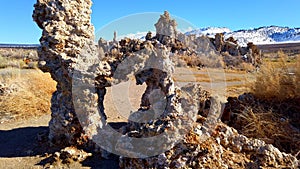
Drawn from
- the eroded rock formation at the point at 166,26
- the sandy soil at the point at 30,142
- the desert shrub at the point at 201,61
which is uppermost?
the eroded rock formation at the point at 166,26

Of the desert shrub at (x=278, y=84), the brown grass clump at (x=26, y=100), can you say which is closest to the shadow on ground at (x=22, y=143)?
the brown grass clump at (x=26, y=100)

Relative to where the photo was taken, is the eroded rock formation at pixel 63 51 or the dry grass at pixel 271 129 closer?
the dry grass at pixel 271 129

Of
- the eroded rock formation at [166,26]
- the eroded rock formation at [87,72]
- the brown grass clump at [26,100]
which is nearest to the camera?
the eroded rock formation at [87,72]

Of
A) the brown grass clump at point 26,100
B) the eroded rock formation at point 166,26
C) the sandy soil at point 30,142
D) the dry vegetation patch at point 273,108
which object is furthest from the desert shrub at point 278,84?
the eroded rock formation at point 166,26

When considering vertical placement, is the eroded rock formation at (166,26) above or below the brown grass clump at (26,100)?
above

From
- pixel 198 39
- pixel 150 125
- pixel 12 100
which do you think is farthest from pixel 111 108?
pixel 198 39

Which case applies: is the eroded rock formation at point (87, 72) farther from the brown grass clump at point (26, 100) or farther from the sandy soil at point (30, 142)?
the brown grass clump at point (26, 100)

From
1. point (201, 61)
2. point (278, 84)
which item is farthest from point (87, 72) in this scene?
point (201, 61)

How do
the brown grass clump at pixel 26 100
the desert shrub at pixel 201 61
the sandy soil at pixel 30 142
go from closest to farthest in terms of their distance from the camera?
the sandy soil at pixel 30 142
the brown grass clump at pixel 26 100
the desert shrub at pixel 201 61
